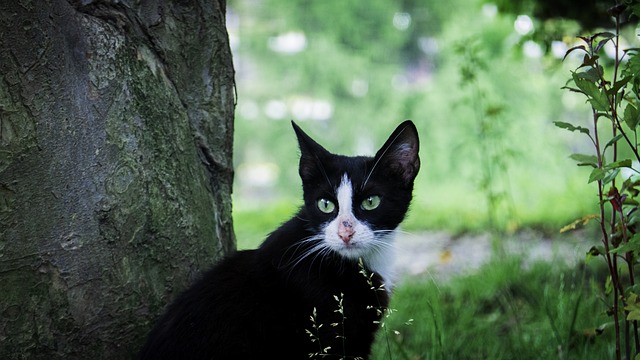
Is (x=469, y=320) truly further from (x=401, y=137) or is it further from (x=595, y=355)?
(x=401, y=137)

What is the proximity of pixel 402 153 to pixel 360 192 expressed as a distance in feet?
0.72

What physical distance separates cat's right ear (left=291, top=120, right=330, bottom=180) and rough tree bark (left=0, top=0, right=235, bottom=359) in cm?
38

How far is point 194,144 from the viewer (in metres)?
2.19

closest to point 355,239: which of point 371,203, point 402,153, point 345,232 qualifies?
point 345,232

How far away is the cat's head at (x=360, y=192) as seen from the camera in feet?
6.88

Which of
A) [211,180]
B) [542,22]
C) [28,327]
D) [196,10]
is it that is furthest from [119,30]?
[542,22]

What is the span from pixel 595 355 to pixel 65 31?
217 cm

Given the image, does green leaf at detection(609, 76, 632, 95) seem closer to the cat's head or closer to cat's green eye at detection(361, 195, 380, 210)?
the cat's head

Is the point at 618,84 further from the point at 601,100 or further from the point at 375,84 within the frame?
the point at 375,84

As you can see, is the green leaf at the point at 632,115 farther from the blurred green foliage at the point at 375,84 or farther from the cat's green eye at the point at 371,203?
the blurred green foliage at the point at 375,84

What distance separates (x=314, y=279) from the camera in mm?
2062

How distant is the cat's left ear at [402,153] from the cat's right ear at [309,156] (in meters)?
0.20

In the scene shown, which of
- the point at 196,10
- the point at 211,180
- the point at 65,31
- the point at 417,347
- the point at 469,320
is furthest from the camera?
the point at 469,320

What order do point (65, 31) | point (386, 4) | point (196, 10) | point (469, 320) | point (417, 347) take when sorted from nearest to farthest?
point (65, 31), point (196, 10), point (417, 347), point (469, 320), point (386, 4)
